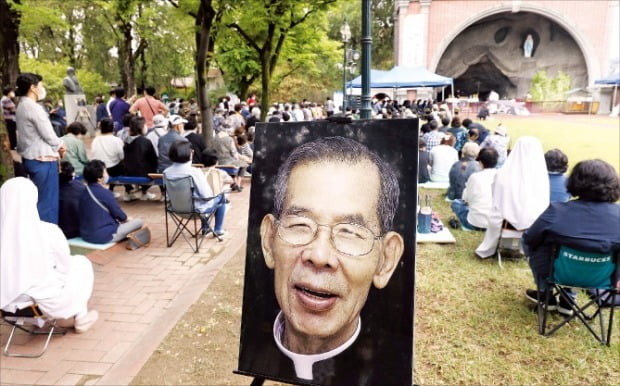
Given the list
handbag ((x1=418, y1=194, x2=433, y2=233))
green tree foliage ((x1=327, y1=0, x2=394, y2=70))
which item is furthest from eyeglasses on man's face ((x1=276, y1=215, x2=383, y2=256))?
green tree foliage ((x1=327, y1=0, x2=394, y2=70))

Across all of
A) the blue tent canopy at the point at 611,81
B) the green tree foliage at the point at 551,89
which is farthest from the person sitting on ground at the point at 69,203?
the green tree foliage at the point at 551,89

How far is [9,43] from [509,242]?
1369cm

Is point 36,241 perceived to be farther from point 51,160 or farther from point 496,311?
point 496,311

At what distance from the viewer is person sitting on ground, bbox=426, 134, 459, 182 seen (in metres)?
8.81

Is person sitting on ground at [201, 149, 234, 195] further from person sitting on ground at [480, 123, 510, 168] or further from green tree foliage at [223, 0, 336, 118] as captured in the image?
person sitting on ground at [480, 123, 510, 168]

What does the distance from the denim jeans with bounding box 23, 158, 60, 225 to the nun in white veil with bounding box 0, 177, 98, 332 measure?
2.27 metres

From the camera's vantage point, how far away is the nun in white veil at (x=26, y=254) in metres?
3.19

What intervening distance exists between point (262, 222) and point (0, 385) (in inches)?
93.7

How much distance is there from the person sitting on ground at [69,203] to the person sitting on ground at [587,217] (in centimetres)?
505

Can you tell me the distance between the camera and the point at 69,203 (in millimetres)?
5289

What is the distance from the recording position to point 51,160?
5.50 metres

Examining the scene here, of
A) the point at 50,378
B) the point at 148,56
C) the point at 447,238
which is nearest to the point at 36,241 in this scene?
the point at 50,378

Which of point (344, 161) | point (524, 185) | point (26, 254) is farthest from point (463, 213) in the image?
point (26, 254)

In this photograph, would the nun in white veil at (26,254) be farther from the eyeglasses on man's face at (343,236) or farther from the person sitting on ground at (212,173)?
the person sitting on ground at (212,173)
